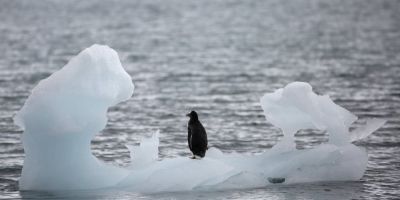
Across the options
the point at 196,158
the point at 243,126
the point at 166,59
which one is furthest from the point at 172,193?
the point at 166,59

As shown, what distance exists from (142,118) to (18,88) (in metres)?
7.34

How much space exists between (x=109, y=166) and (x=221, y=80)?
19.0m

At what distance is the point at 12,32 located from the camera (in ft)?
206

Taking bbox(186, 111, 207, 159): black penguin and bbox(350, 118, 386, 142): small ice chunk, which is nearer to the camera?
bbox(186, 111, 207, 159): black penguin

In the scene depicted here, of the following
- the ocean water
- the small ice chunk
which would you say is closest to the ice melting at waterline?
the small ice chunk

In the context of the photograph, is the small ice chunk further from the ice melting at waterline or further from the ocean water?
the ocean water

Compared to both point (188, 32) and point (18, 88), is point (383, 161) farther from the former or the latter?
point (188, 32)

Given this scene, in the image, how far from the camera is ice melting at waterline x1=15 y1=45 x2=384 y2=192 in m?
14.9

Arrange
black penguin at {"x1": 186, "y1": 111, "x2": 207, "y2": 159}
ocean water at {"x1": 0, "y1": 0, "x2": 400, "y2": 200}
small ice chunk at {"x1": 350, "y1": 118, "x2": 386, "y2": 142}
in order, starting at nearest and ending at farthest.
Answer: black penguin at {"x1": 186, "y1": 111, "x2": 207, "y2": 159} < small ice chunk at {"x1": 350, "y1": 118, "x2": 386, "y2": 142} < ocean water at {"x1": 0, "y1": 0, "x2": 400, "y2": 200}

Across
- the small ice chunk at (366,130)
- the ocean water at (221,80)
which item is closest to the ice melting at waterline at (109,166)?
the small ice chunk at (366,130)

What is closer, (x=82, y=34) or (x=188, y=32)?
(x=82, y=34)

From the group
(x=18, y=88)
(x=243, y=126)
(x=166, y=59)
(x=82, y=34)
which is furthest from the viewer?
(x=82, y=34)

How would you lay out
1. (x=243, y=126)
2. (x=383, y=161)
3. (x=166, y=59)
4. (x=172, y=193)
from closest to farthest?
(x=172, y=193) → (x=383, y=161) → (x=243, y=126) → (x=166, y=59)

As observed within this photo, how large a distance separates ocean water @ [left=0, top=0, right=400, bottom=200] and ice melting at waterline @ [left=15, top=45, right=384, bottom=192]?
10.7 inches
